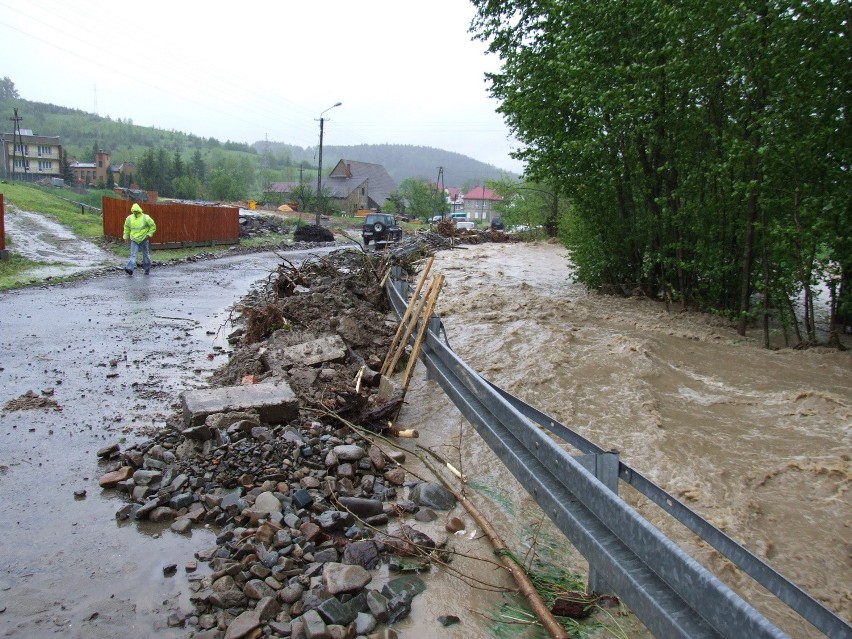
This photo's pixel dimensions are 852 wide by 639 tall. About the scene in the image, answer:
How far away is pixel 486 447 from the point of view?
5980mm

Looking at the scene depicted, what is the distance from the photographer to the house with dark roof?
3873 inches

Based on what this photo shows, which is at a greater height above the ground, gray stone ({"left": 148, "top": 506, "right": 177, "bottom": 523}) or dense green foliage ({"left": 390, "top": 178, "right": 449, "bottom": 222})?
dense green foliage ({"left": 390, "top": 178, "right": 449, "bottom": 222})

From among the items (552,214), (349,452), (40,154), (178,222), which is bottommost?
(349,452)

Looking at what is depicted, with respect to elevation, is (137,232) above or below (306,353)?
above

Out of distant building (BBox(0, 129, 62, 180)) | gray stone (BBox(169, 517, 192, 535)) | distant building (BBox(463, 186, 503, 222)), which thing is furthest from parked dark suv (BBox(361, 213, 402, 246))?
distant building (BBox(463, 186, 503, 222))

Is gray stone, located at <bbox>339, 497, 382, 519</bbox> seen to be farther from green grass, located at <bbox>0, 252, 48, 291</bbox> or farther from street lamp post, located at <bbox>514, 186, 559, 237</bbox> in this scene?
street lamp post, located at <bbox>514, 186, 559, 237</bbox>

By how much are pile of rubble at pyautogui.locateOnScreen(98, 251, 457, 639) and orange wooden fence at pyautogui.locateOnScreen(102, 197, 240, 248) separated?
66.8 ft

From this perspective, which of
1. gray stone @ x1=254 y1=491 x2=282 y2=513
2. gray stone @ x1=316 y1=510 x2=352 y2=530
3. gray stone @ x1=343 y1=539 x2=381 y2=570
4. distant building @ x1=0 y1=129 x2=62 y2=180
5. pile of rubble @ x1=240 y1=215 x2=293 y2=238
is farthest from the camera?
distant building @ x1=0 y1=129 x2=62 y2=180

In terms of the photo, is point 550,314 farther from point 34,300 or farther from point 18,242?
Result: point 18,242

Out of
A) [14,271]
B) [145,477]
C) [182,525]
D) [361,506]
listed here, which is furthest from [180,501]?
[14,271]

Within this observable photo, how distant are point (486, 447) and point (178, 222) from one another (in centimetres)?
2447

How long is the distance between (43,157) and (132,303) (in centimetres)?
10918

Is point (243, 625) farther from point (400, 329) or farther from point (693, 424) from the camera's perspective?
point (693, 424)

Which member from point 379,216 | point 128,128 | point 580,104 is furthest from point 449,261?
point 128,128
